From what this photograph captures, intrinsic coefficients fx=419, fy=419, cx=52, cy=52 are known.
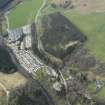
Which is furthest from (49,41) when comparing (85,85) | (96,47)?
(85,85)

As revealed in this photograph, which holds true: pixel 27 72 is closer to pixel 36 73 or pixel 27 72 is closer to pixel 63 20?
pixel 36 73

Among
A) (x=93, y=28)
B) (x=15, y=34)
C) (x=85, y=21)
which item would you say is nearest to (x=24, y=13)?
(x=15, y=34)

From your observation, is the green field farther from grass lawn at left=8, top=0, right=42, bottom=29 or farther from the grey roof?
the grey roof

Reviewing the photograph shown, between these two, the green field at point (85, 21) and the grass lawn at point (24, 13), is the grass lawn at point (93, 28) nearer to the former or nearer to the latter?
the green field at point (85, 21)

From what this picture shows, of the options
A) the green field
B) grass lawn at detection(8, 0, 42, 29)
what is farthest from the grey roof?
the green field

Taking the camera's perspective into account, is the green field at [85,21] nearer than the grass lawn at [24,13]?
Yes

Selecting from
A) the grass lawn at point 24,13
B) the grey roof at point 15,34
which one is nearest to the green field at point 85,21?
the grass lawn at point 24,13

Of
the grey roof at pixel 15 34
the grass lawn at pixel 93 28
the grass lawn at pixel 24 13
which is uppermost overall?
the grey roof at pixel 15 34

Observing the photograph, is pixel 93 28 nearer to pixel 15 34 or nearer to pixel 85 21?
pixel 85 21
